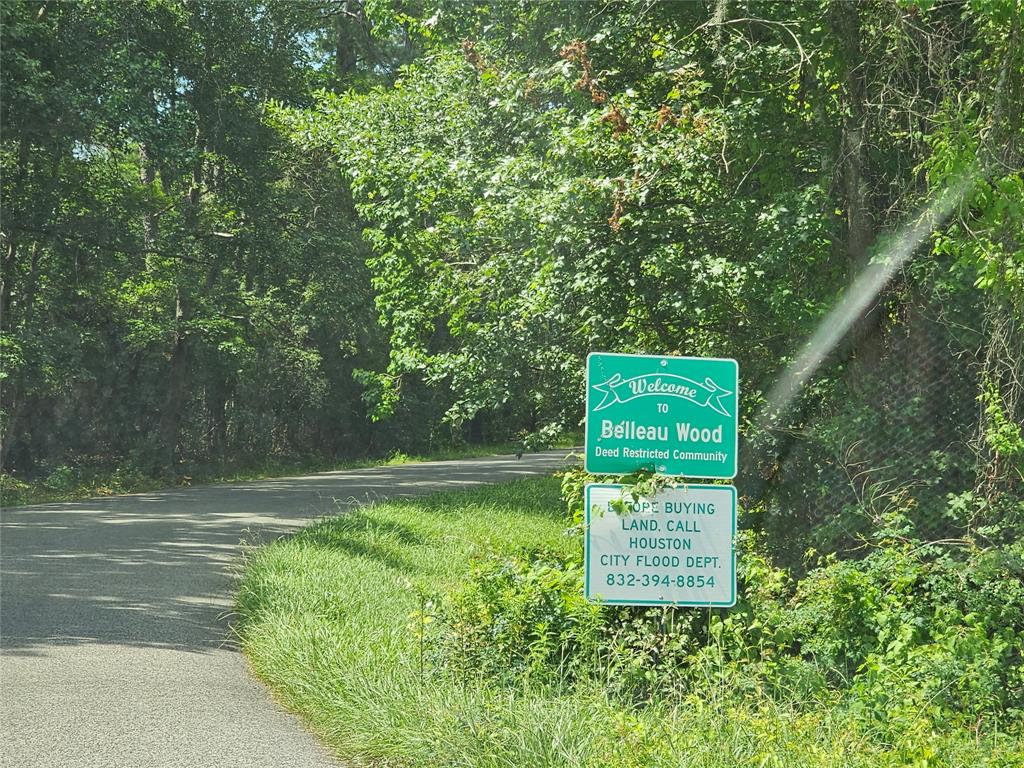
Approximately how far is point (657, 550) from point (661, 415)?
694 millimetres

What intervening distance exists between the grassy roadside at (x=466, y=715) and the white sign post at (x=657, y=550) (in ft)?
1.69

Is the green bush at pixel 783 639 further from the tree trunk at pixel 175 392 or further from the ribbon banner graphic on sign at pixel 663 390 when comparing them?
the tree trunk at pixel 175 392

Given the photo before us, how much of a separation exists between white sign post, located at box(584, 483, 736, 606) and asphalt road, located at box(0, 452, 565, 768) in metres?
1.64

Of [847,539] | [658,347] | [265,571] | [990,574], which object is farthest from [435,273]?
[990,574]

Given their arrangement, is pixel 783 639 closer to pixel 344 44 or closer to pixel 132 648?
pixel 132 648

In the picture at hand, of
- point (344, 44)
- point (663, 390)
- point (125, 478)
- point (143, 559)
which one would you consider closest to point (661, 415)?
point (663, 390)

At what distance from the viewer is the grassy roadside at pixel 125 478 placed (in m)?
21.0

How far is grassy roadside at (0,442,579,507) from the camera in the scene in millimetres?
21047

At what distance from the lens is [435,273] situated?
15023 millimetres

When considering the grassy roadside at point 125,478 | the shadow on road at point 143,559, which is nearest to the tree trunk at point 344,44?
the grassy roadside at point 125,478

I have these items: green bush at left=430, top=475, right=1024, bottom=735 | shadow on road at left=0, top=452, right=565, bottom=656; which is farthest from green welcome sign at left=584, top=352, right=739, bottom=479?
shadow on road at left=0, top=452, right=565, bottom=656

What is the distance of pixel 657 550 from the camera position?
19.2 feet

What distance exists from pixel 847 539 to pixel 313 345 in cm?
2476

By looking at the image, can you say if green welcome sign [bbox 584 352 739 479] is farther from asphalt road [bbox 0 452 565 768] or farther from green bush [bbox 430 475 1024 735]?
asphalt road [bbox 0 452 565 768]
